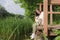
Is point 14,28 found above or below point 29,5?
below

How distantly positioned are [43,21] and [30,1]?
6.52m

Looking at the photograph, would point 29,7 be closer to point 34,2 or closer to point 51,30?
point 34,2

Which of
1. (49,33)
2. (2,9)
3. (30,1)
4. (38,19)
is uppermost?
(30,1)

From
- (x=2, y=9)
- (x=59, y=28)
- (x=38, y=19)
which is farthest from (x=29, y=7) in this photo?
(x=59, y=28)

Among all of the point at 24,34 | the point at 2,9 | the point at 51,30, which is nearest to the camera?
the point at 51,30

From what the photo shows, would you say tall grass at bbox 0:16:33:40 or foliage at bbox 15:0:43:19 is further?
foliage at bbox 15:0:43:19

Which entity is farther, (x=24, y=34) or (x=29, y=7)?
(x=29, y=7)

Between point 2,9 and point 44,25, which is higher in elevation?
point 2,9

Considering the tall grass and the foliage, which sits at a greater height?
the foliage

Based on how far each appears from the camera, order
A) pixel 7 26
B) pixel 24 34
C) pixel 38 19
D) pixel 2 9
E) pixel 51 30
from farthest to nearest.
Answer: pixel 2 9 < pixel 24 34 < pixel 7 26 < pixel 38 19 < pixel 51 30

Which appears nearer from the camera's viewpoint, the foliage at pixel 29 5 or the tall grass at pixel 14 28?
the tall grass at pixel 14 28

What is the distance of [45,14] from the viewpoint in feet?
26.6

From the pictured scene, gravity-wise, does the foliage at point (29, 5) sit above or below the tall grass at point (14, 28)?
above

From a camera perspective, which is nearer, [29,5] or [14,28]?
[14,28]
